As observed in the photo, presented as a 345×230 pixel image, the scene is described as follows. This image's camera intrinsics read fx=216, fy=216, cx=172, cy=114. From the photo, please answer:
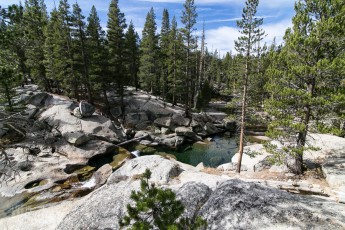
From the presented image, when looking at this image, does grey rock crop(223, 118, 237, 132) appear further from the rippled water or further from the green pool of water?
the green pool of water

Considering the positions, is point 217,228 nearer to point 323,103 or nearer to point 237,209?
point 237,209

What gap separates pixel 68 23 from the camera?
2847cm

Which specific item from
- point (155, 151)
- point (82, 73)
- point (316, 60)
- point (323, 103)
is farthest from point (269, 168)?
point (82, 73)

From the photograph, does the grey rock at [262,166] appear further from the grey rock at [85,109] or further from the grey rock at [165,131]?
the grey rock at [85,109]

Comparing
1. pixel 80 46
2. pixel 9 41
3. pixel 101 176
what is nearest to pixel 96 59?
pixel 80 46

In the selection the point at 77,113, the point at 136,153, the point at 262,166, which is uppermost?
the point at 77,113

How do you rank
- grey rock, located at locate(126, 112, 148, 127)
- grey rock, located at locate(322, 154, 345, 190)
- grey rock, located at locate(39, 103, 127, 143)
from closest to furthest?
grey rock, located at locate(322, 154, 345, 190) → grey rock, located at locate(39, 103, 127, 143) → grey rock, located at locate(126, 112, 148, 127)

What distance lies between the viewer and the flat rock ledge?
7.59 meters

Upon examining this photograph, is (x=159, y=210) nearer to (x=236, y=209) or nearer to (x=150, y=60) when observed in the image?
(x=236, y=209)

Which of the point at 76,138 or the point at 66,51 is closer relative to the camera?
the point at 76,138

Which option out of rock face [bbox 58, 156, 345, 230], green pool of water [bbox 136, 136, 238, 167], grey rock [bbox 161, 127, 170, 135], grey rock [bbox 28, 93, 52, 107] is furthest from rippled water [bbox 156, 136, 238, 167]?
grey rock [bbox 28, 93, 52, 107]

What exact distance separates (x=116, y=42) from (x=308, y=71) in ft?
89.9

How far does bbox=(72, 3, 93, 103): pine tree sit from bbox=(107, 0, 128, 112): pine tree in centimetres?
343

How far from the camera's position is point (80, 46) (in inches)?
1163
